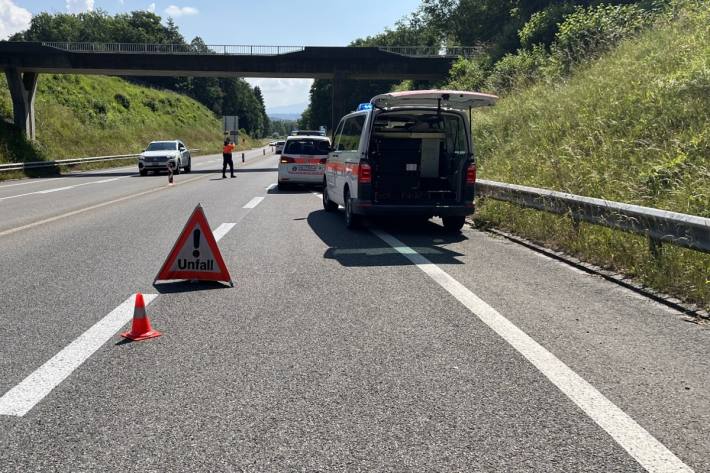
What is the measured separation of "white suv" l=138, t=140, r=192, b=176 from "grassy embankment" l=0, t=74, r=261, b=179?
20.2ft

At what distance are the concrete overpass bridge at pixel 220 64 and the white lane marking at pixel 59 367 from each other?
38.4 m

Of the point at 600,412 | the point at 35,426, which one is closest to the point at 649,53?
the point at 600,412

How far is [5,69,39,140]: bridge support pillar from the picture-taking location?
37559 millimetres

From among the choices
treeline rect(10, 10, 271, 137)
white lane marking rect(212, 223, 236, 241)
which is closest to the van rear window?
white lane marking rect(212, 223, 236, 241)

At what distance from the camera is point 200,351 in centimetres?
442

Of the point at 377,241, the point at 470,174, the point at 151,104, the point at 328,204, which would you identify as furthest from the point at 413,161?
the point at 151,104

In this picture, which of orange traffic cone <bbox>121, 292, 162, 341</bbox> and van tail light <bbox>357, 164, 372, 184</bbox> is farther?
van tail light <bbox>357, 164, 372, 184</bbox>

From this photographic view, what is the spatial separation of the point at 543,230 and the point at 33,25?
156m

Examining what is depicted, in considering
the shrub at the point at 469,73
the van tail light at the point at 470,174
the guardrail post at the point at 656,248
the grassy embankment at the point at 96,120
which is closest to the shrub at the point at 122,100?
the grassy embankment at the point at 96,120

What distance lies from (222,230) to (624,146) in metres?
8.18

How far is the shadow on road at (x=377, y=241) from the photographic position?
817 centimetres

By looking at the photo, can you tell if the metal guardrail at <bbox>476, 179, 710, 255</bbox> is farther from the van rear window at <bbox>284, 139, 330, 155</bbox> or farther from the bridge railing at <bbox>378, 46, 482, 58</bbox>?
the bridge railing at <bbox>378, 46, 482, 58</bbox>

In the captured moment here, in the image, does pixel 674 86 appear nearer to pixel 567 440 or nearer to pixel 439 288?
pixel 439 288

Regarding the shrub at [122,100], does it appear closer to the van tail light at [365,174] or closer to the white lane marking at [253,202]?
the white lane marking at [253,202]
